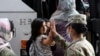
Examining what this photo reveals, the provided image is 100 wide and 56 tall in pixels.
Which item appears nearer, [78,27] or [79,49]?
[79,49]

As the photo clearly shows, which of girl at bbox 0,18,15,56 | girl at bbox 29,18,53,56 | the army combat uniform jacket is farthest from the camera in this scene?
girl at bbox 29,18,53,56

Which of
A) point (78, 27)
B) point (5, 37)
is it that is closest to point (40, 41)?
point (5, 37)

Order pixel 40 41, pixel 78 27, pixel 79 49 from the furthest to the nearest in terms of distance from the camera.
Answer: pixel 40 41 < pixel 78 27 < pixel 79 49

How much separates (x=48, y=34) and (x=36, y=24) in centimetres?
31

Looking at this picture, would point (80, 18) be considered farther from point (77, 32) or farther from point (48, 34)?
point (48, 34)

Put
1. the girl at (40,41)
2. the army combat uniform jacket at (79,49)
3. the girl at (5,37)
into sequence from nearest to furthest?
1. the army combat uniform jacket at (79,49)
2. the girl at (5,37)
3. the girl at (40,41)

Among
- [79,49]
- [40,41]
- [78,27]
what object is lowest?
[40,41]

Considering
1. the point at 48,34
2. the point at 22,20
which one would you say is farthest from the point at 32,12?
the point at 48,34

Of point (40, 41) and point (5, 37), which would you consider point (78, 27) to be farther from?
point (40, 41)

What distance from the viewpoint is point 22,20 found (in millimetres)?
6762

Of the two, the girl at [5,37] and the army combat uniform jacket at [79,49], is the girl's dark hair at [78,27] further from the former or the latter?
the girl at [5,37]

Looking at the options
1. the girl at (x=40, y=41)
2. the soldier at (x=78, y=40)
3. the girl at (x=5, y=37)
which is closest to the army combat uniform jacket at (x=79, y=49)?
the soldier at (x=78, y=40)

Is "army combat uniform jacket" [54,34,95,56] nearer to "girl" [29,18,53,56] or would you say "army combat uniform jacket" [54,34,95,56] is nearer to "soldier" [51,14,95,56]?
"soldier" [51,14,95,56]

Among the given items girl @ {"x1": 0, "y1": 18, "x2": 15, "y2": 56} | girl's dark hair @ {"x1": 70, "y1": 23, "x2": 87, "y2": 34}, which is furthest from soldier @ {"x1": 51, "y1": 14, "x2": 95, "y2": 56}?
girl @ {"x1": 0, "y1": 18, "x2": 15, "y2": 56}
